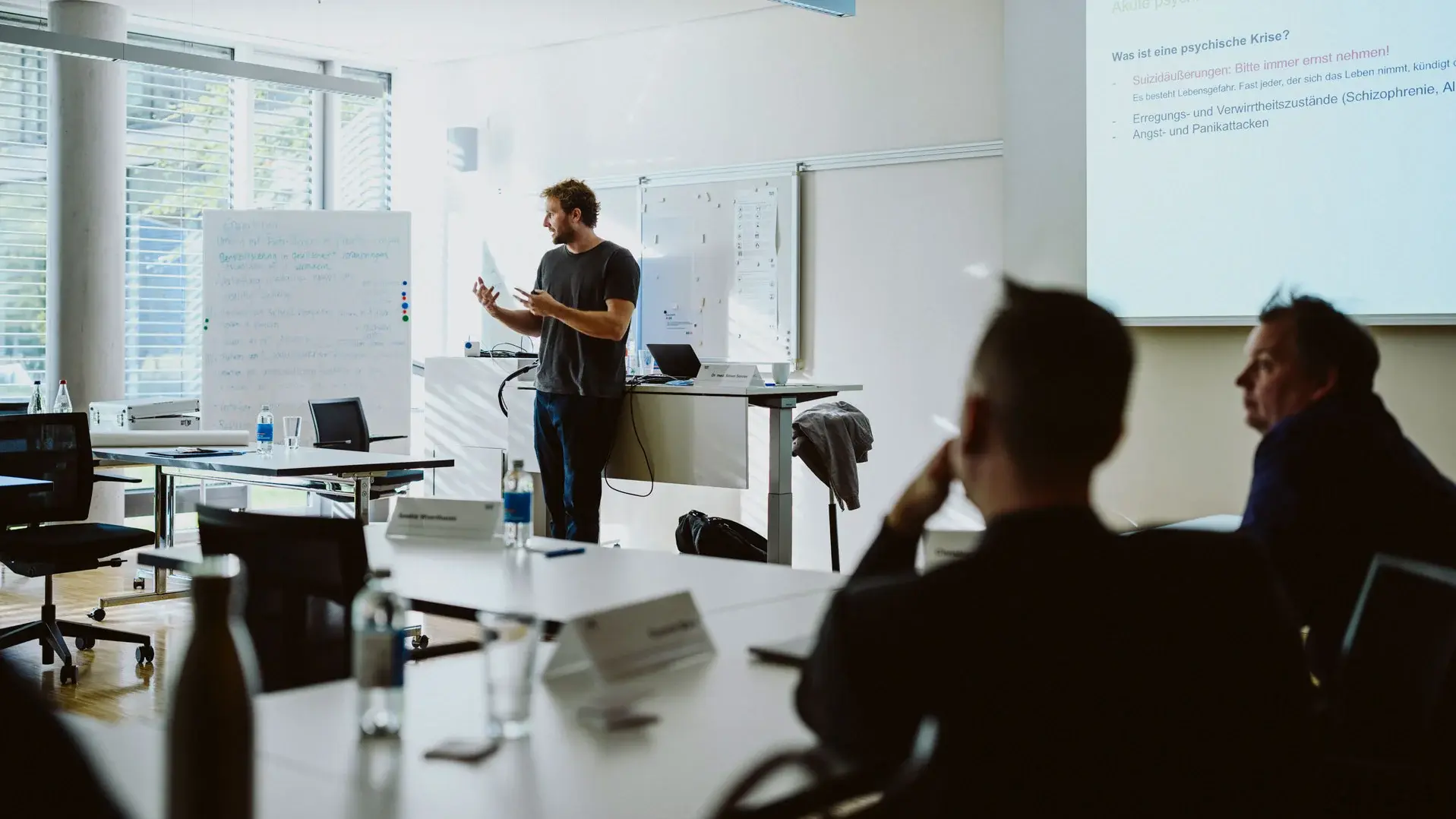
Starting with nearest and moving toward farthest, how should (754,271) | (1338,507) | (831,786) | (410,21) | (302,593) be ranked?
(831,786) → (1338,507) → (302,593) → (754,271) → (410,21)

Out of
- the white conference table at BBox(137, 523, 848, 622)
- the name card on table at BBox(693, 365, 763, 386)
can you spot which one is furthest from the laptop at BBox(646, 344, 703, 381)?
the white conference table at BBox(137, 523, 848, 622)

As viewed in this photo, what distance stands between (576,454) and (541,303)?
0.61 metres

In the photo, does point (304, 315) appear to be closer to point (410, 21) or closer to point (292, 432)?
point (410, 21)

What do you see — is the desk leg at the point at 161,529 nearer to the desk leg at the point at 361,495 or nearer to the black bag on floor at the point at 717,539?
the desk leg at the point at 361,495

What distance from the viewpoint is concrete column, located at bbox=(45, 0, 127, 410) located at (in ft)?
23.0

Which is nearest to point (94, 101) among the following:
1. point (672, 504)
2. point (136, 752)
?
point (672, 504)

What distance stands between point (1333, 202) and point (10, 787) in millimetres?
4954

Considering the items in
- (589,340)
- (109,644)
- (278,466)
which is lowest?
(109,644)

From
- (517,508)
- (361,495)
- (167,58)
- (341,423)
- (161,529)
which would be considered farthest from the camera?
(341,423)

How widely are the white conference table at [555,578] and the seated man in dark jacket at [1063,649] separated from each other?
100 centimetres

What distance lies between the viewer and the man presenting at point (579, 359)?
5.21 m

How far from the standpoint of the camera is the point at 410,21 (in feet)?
24.1

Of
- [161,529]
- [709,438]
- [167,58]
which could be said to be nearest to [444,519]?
[709,438]

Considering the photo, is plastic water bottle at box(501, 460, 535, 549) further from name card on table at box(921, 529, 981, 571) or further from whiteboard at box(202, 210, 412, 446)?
whiteboard at box(202, 210, 412, 446)
